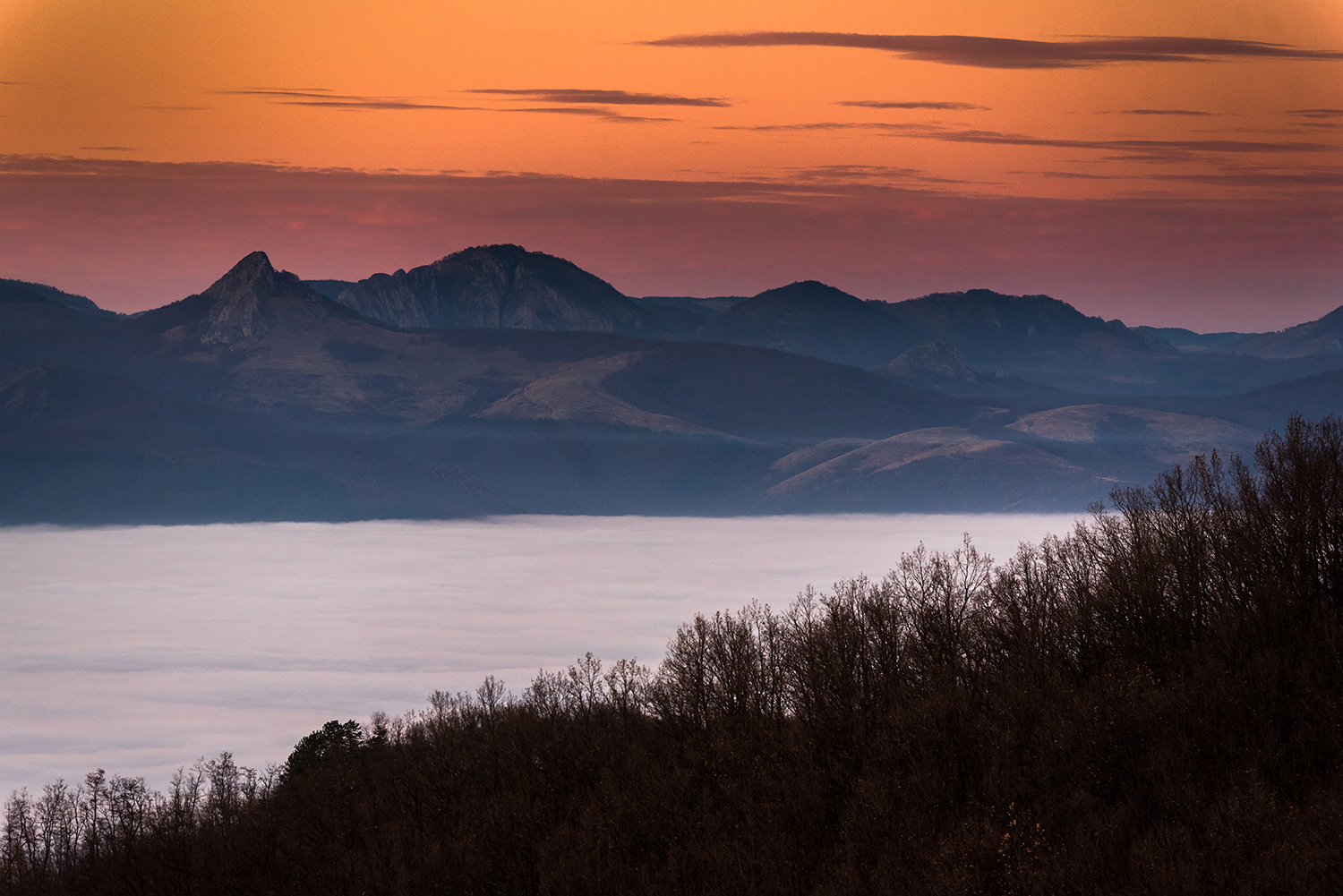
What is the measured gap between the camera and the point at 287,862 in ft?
341

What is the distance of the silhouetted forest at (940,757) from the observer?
6731 centimetres

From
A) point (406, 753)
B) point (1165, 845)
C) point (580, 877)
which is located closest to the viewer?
point (1165, 845)

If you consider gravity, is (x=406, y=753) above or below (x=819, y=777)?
above

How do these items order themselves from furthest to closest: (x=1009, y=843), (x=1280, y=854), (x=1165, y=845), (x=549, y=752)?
(x=549, y=752) < (x=1009, y=843) < (x=1165, y=845) < (x=1280, y=854)

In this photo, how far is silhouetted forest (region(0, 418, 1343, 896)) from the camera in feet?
221

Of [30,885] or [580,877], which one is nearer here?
[580,877]

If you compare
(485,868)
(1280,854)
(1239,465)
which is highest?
(1239,465)

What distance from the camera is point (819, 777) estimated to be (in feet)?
290

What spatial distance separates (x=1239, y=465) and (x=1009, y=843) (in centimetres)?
4087

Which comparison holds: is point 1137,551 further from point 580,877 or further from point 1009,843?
point 580,877

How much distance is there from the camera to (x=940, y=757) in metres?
84.6

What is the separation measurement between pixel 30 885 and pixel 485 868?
60063 millimetres

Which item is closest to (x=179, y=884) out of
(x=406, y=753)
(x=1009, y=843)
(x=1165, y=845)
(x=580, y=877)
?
(x=406, y=753)

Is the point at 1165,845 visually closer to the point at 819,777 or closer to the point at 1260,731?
the point at 1260,731
